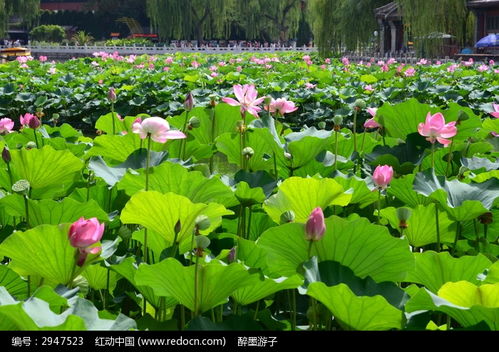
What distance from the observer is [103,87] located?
7.02 m

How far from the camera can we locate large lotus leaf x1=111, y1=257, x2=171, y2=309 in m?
1.08

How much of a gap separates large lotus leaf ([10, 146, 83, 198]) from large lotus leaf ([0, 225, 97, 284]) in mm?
444

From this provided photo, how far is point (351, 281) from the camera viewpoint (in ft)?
3.36

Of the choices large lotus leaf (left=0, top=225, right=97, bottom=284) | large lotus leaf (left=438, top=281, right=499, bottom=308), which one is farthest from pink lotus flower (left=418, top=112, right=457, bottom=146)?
large lotus leaf (left=0, top=225, right=97, bottom=284)

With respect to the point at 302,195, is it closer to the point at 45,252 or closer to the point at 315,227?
the point at 315,227

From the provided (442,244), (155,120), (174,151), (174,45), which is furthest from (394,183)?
(174,45)

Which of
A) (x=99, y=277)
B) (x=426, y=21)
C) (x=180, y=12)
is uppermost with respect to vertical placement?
(x=180, y=12)

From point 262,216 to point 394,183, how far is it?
29cm

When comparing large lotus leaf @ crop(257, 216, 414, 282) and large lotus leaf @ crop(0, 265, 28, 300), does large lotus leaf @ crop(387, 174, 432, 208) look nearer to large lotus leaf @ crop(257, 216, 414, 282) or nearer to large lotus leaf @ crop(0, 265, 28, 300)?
large lotus leaf @ crop(257, 216, 414, 282)

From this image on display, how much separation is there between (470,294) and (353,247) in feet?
0.61

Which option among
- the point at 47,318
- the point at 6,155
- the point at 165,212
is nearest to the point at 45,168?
the point at 6,155

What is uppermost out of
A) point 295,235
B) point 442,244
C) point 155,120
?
point 155,120

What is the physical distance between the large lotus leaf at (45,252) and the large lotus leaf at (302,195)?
0.33 m
